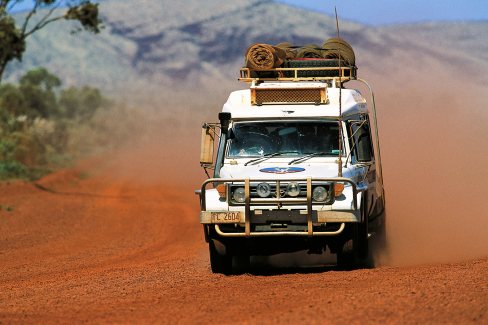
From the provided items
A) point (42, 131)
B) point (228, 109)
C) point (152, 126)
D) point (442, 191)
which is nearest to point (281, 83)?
point (228, 109)

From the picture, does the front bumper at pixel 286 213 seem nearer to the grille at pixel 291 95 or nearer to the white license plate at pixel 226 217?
the white license plate at pixel 226 217

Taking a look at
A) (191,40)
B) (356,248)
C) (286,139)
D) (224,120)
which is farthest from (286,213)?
(191,40)

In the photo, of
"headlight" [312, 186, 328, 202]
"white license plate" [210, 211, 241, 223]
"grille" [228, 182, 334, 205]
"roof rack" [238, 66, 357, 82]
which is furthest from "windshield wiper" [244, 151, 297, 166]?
"roof rack" [238, 66, 357, 82]

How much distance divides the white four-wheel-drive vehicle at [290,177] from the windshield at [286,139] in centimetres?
1

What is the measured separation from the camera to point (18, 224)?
2584 cm

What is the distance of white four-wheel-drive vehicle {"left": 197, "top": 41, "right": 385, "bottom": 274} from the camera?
1396 cm

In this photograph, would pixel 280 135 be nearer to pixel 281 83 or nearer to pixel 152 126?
pixel 281 83

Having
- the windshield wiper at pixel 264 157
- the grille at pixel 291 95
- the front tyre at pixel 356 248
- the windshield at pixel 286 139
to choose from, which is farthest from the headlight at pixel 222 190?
the front tyre at pixel 356 248

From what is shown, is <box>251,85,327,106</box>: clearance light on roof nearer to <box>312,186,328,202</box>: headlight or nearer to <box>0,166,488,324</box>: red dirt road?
<box>312,186,328,202</box>: headlight

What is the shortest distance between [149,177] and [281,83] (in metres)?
24.7

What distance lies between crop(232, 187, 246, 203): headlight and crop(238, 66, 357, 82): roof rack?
252cm

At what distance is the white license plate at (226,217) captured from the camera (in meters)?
14.0

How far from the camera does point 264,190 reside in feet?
46.1

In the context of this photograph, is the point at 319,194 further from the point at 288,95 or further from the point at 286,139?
the point at 288,95
